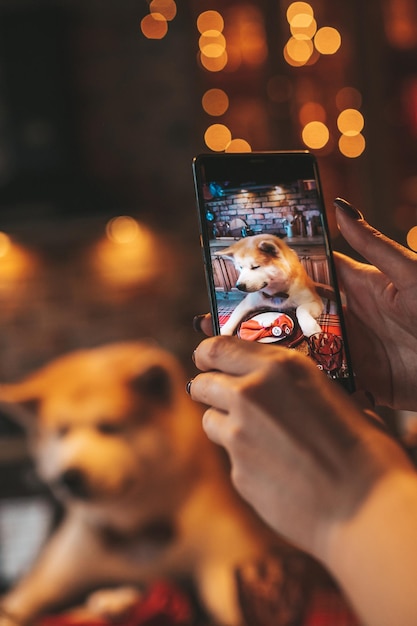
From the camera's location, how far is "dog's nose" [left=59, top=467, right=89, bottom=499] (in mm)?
1957

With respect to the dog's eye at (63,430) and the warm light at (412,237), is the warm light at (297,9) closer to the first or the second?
the warm light at (412,237)

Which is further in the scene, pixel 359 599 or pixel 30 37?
pixel 30 37

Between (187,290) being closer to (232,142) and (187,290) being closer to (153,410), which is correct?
(232,142)

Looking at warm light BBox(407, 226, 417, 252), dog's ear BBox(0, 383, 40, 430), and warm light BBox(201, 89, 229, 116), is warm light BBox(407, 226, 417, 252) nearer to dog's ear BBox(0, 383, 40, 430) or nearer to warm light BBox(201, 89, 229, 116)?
warm light BBox(201, 89, 229, 116)

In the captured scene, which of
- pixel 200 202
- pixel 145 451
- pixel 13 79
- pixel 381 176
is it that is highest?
pixel 13 79

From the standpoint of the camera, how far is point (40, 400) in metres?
2.04

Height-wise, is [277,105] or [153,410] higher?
[277,105]

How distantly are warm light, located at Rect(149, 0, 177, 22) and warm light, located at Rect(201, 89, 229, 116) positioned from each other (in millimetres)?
293

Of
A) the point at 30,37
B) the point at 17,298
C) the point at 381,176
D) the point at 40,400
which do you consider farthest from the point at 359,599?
the point at 30,37

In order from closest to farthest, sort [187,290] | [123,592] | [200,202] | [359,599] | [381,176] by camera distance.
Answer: [359,599], [200,202], [123,592], [381,176], [187,290]

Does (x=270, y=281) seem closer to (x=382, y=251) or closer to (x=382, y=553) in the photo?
(x=382, y=251)

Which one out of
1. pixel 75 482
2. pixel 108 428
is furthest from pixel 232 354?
pixel 75 482

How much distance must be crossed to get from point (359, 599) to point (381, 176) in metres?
2.06

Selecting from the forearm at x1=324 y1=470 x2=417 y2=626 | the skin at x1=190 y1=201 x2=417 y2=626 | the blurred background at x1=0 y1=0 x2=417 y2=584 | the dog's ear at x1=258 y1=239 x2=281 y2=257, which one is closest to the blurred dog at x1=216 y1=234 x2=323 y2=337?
the dog's ear at x1=258 y1=239 x2=281 y2=257
